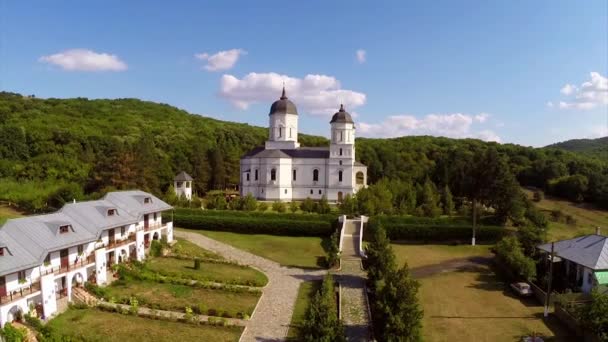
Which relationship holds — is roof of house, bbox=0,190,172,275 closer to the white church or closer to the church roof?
the white church

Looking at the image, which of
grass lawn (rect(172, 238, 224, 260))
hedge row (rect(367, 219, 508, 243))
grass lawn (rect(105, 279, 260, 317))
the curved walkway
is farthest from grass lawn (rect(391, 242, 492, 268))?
grass lawn (rect(172, 238, 224, 260))

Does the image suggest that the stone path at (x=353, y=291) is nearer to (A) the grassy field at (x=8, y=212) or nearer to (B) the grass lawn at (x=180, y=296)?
(B) the grass lawn at (x=180, y=296)

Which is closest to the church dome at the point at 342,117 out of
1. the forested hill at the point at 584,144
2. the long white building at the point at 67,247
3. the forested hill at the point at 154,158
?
the forested hill at the point at 154,158

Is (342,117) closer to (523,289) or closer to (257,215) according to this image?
(257,215)

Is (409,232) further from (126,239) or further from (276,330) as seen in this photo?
(126,239)

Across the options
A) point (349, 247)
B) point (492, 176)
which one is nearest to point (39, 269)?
point (349, 247)

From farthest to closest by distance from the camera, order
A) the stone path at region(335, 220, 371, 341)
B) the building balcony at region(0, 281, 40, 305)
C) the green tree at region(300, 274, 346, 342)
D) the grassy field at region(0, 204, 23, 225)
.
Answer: the grassy field at region(0, 204, 23, 225) < the stone path at region(335, 220, 371, 341) < the building balcony at region(0, 281, 40, 305) < the green tree at region(300, 274, 346, 342)
